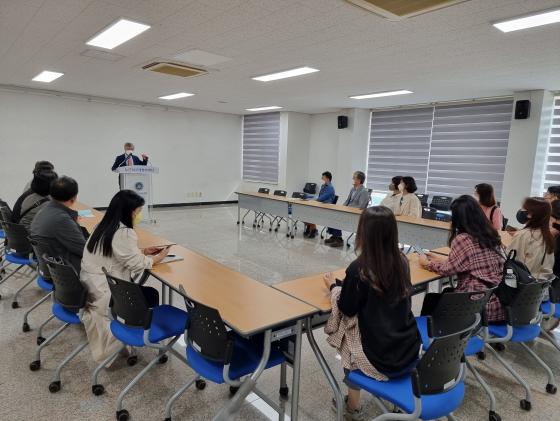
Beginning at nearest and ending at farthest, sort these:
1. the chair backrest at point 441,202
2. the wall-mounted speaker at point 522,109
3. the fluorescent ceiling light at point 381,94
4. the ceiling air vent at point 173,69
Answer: the ceiling air vent at point 173,69
the wall-mounted speaker at point 522,109
the fluorescent ceiling light at point 381,94
the chair backrest at point 441,202

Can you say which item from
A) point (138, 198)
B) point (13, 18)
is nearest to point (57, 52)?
point (13, 18)

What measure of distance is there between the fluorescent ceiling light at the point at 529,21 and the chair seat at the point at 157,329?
364 cm

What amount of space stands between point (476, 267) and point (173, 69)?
4.86 metres

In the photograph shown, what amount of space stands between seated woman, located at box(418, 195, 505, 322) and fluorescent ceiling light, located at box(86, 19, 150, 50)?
342 centimetres

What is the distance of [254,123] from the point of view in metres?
11.6

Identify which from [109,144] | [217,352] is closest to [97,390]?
[217,352]

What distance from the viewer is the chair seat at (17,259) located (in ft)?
11.7

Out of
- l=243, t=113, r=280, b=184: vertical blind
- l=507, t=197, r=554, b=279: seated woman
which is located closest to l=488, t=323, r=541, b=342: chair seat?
l=507, t=197, r=554, b=279: seated woman

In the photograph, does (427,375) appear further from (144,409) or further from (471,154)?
(471,154)

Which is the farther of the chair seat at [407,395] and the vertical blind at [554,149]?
the vertical blind at [554,149]

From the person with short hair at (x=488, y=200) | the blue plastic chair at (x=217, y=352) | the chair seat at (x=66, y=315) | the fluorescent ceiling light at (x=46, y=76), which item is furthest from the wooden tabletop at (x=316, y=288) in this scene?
the fluorescent ceiling light at (x=46, y=76)

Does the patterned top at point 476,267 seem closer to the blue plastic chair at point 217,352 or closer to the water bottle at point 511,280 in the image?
the water bottle at point 511,280

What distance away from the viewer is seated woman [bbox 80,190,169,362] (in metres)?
2.37

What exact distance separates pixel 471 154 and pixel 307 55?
485 cm
